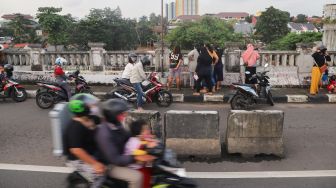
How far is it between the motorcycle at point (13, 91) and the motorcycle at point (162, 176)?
7.43 meters

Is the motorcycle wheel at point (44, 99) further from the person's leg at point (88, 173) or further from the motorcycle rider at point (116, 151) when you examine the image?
the motorcycle rider at point (116, 151)

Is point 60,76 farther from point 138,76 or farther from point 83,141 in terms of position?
point 83,141

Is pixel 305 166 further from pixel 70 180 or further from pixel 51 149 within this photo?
pixel 51 149

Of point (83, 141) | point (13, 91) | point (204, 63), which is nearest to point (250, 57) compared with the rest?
point (204, 63)

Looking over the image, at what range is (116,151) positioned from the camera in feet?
13.5

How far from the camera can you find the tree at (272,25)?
70.0 metres

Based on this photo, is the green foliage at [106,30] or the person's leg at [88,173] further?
the green foliage at [106,30]

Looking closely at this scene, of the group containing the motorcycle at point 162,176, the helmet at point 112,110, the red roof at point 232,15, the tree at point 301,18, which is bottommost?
the motorcycle at point 162,176

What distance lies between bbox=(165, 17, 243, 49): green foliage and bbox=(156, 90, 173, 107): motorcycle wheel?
164ft

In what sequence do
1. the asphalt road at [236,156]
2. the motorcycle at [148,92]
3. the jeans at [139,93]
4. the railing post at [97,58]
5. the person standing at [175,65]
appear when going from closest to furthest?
the asphalt road at [236,156] < the jeans at [139,93] < the motorcycle at [148,92] < the person standing at [175,65] < the railing post at [97,58]

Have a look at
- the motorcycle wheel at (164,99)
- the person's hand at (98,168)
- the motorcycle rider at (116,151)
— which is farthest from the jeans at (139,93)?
the person's hand at (98,168)

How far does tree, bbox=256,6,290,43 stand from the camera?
7000cm

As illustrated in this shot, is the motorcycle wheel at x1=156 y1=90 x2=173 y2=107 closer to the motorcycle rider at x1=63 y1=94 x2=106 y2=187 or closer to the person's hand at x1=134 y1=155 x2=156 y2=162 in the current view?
the motorcycle rider at x1=63 y1=94 x2=106 y2=187

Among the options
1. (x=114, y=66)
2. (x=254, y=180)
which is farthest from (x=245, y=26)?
(x=254, y=180)
